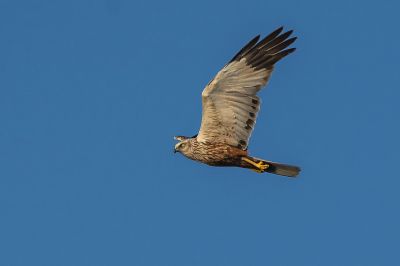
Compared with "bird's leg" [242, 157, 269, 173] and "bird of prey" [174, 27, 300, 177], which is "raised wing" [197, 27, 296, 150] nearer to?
"bird of prey" [174, 27, 300, 177]

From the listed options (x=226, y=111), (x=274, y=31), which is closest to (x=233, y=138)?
(x=226, y=111)

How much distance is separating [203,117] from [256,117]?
1.31 metres

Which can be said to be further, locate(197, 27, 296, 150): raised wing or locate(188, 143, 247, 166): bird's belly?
locate(188, 143, 247, 166): bird's belly

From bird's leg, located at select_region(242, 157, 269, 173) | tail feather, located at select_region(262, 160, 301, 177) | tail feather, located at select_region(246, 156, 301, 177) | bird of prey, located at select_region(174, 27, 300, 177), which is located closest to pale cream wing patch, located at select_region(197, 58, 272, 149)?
bird of prey, located at select_region(174, 27, 300, 177)

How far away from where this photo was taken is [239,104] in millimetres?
30156

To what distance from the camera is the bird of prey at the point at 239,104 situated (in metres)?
30.0

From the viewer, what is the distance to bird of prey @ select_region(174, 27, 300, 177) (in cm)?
2995

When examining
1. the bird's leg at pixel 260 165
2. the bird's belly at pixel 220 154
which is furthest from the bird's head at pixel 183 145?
the bird's leg at pixel 260 165

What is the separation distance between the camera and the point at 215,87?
2980 centimetres

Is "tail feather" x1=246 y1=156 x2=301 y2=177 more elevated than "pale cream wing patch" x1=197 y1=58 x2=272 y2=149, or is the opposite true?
"pale cream wing patch" x1=197 y1=58 x2=272 y2=149

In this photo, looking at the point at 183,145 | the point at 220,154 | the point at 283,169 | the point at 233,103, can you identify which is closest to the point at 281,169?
the point at 283,169

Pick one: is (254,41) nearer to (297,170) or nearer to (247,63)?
(247,63)

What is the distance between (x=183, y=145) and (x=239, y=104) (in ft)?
6.33

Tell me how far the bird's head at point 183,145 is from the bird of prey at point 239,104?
0.31 meters
